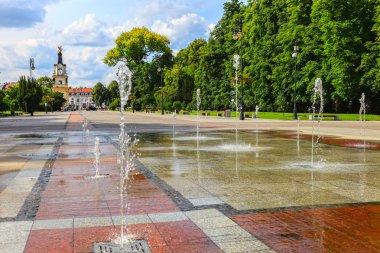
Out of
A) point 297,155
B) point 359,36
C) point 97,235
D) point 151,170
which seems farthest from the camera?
point 359,36

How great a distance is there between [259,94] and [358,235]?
2209 inches

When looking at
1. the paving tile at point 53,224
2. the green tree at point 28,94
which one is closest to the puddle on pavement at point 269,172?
the paving tile at point 53,224

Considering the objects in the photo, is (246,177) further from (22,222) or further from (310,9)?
(310,9)

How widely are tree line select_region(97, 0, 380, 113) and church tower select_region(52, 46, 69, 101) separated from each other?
96827mm

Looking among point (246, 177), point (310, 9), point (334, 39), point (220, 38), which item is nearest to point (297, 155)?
point (246, 177)

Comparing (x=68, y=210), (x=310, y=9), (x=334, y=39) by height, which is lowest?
(x=68, y=210)

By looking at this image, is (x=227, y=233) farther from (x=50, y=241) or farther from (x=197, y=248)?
(x=50, y=241)

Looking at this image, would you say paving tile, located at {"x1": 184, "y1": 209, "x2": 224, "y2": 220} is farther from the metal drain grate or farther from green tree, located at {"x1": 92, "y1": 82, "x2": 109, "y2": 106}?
green tree, located at {"x1": 92, "y1": 82, "x2": 109, "y2": 106}

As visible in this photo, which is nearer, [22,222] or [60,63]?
[22,222]

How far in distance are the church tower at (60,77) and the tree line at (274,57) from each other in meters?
96.8

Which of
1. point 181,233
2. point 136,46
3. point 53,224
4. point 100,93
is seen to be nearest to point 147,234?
point 181,233

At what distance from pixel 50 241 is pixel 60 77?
19487 cm

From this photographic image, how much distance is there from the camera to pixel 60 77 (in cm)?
19075

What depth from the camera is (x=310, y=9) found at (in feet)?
173
